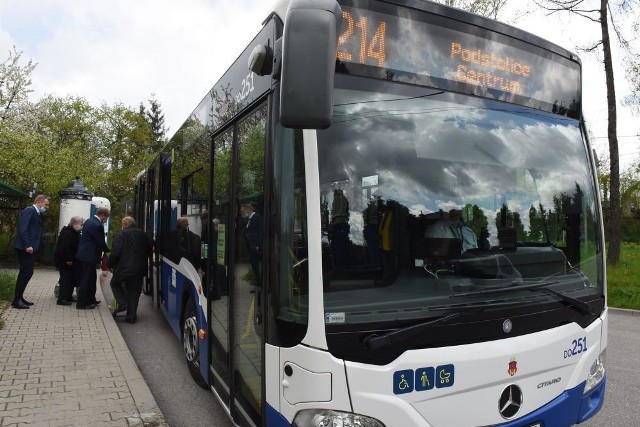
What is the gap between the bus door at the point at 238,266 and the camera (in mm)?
2947

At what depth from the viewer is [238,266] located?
3.33 metres

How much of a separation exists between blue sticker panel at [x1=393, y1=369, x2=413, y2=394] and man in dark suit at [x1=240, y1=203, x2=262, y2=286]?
0.92 m

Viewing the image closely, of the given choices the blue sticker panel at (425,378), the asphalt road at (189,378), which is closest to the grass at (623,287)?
the asphalt road at (189,378)

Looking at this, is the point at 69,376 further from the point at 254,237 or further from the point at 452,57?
the point at 452,57

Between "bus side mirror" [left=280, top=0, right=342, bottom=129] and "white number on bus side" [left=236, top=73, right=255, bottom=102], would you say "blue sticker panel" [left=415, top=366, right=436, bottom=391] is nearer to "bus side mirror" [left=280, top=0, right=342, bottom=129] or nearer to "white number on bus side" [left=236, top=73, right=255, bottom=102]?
"bus side mirror" [left=280, top=0, right=342, bottom=129]

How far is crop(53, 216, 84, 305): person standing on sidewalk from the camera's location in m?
8.57

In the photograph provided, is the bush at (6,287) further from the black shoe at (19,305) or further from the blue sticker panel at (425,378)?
the blue sticker panel at (425,378)

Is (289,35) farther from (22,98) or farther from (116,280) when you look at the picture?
(22,98)

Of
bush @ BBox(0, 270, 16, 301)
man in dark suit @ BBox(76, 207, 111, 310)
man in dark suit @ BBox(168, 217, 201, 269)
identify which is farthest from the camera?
bush @ BBox(0, 270, 16, 301)

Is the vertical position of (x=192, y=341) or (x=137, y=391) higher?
(x=192, y=341)

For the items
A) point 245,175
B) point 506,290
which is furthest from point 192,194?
point 506,290

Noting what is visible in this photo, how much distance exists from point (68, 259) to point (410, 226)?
7597mm

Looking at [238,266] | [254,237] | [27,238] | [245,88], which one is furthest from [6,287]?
[254,237]

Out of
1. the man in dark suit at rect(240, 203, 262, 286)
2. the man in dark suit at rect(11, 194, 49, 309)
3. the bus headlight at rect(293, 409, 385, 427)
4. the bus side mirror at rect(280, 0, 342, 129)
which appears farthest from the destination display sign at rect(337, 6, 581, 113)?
the man in dark suit at rect(11, 194, 49, 309)
